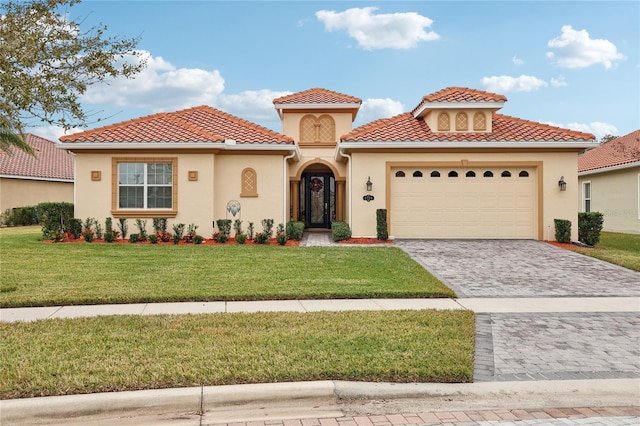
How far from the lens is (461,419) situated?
12.8 ft

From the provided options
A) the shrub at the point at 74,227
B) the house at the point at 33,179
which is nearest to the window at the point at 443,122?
the shrub at the point at 74,227

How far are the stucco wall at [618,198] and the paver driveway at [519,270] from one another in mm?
9145

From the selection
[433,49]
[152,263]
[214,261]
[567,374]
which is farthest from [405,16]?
[567,374]

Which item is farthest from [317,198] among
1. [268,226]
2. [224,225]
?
[224,225]

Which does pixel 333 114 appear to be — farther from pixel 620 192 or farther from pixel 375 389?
pixel 375 389

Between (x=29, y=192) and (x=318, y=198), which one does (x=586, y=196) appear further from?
(x=29, y=192)

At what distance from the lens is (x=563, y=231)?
15.6 metres

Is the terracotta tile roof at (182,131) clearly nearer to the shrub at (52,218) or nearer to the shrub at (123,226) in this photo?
the shrub at (52,218)

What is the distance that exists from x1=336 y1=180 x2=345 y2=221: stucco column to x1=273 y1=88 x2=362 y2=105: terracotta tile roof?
3.58 metres

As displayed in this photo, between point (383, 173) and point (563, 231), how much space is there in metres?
6.36

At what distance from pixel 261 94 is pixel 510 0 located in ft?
50.1

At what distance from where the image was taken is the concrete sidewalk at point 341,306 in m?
6.83

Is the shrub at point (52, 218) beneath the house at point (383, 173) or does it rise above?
beneath

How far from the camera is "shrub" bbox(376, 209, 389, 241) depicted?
15.9 meters
